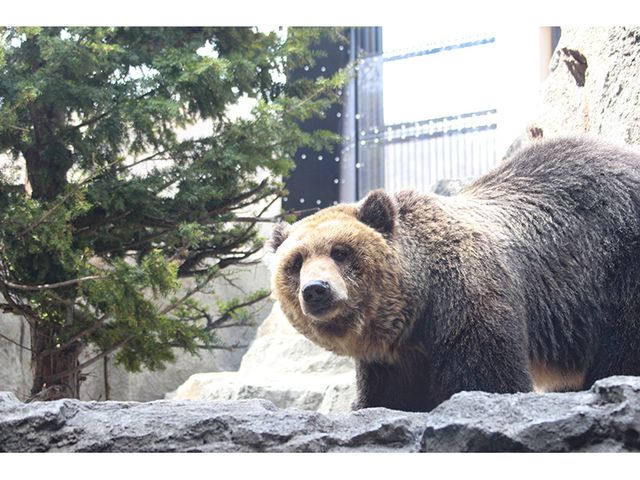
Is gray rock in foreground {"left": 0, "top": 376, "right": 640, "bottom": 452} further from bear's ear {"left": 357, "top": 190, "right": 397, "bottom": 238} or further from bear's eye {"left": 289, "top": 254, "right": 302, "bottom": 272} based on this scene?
bear's ear {"left": 357, "top": 190, "right": 397, "bottom": 238}

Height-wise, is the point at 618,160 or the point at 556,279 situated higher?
the point at 618,160

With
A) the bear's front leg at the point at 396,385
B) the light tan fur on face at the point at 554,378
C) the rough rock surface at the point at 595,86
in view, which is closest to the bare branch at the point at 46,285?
the bear's front leg at the point at 396,385

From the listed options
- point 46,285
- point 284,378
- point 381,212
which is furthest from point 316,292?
point 284,378

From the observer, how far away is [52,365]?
5852 millimetres

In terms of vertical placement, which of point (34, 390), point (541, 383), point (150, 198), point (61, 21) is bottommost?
point (34, 390)

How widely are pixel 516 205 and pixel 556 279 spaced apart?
41cm

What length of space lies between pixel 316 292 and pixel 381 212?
1.93 feet

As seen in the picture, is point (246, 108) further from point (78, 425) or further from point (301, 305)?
point (78, 425)

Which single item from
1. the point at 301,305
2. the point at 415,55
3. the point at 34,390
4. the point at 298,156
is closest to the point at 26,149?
the point at 34,390

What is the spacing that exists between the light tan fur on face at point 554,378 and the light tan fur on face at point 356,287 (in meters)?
0.66

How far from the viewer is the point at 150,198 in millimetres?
5613

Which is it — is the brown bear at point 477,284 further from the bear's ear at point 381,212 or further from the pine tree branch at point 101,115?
the pine tree branch at point 101,115

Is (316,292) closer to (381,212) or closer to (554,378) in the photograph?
(381,212)

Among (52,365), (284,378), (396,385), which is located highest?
(396,385)
